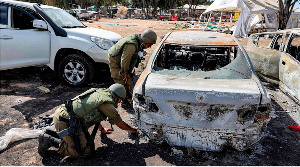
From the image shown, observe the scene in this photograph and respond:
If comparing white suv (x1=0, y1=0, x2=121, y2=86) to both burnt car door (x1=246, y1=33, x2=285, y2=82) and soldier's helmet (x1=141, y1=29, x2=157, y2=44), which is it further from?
burnt car door (x1=246, y1=33, x2=285, y2=82)

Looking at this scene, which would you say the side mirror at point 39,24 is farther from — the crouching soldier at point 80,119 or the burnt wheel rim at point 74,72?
the crouching soldier at point 80,119

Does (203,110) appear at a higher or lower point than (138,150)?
higher

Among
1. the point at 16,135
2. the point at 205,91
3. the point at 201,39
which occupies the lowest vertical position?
the point at 16,135

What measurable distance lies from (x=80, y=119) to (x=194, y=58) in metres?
2.33

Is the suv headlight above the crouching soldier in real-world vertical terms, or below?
above

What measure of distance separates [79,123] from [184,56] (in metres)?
2.27

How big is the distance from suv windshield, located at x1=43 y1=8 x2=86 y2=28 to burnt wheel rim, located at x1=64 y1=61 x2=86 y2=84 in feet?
3.15

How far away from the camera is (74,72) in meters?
5.25

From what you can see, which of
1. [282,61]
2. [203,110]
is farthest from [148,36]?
[282,61]

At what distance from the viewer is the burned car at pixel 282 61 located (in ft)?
15.4

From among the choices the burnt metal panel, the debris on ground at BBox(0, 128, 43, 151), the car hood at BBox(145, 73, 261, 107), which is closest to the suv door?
the debris on ground at BBox(0, 128, 43, 151)

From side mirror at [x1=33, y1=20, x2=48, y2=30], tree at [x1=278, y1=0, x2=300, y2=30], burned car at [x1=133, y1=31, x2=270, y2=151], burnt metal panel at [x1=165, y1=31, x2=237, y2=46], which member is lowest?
burned car at [x1=133, y1=31, x2=270, y2=151]

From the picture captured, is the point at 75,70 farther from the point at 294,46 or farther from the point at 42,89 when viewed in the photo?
the point at 294,46

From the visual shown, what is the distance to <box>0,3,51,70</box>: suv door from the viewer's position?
495 centimetres
